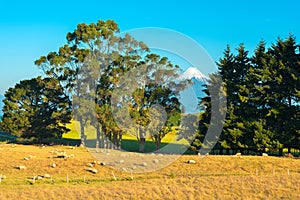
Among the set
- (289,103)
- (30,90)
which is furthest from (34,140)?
(289,103)

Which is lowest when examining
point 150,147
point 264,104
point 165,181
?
point 165,181

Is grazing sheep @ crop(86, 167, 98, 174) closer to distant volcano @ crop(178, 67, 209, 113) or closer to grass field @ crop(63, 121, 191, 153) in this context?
distant volcano @ crop(178, 67, 209, 113)

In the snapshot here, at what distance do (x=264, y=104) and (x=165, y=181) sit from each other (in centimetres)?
2705

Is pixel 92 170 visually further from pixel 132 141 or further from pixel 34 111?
pixel 132 141

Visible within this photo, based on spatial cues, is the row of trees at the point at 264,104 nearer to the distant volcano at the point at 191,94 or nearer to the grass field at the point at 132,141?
the distant volcano at the point at 191,94

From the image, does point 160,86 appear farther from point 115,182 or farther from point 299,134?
point 115,182

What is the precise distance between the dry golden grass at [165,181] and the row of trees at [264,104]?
476 inches

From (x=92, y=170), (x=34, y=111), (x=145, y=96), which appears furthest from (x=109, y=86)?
(x=92, y=170)

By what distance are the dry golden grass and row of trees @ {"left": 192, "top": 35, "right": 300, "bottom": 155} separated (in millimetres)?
12086

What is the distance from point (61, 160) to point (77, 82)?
94.9 feet

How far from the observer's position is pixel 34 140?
241 ft

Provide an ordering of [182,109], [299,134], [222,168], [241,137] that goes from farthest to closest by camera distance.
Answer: [182,109] < [241,137] < [299,134] < [222,168]

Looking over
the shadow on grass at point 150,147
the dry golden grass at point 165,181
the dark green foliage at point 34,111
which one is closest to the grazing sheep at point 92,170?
the dry golden grass at point 165,181

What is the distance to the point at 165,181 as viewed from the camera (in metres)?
28.5
